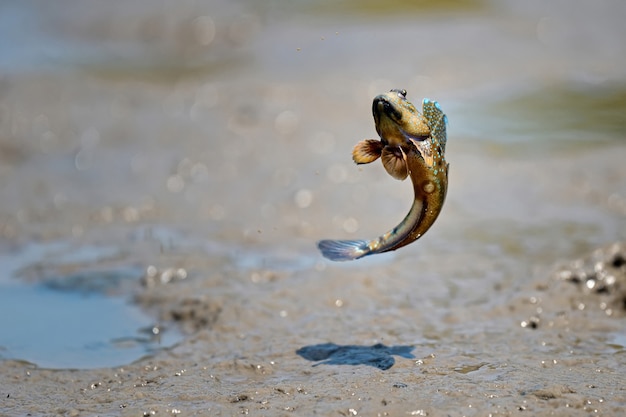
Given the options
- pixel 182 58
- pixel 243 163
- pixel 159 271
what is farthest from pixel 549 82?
pixel 159 271

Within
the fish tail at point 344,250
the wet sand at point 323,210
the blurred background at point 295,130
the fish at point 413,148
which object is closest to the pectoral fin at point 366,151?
the fish at point 413,148

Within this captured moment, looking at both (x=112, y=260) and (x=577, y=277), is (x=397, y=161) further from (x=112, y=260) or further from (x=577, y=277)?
(x=112, y=260)

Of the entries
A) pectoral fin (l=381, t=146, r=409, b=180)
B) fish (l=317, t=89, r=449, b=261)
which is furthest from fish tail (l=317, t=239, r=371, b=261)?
pectoral fin (l=381, t=146, r=409, b=180)

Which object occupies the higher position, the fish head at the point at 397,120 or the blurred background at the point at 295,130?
the blurred background at the point at 295,130

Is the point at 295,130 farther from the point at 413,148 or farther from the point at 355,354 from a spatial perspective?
the point at 413,148

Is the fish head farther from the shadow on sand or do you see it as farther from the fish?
the shadow on sand

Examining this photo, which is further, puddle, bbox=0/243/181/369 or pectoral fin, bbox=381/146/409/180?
puddle, bbox=0/243/181/369

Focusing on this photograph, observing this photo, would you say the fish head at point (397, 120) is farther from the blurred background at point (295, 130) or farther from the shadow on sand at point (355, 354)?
the blurred background at point (295, 130)
